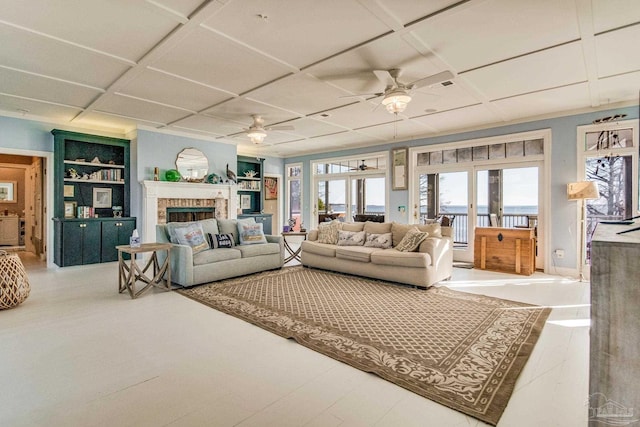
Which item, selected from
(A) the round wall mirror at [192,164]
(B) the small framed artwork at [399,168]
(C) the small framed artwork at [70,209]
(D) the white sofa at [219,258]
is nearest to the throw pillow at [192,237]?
(D) the white sofa at [219,258]

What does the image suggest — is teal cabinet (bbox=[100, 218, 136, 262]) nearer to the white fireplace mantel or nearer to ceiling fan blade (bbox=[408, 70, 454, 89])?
the white fireplace mantel

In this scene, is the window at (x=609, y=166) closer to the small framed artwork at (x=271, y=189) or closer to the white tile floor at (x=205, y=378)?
the white tile floor at (x=205, y=378)

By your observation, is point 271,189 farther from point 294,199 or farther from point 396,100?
point 396,100

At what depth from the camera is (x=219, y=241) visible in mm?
5148

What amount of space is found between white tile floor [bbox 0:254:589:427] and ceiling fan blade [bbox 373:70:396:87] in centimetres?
279

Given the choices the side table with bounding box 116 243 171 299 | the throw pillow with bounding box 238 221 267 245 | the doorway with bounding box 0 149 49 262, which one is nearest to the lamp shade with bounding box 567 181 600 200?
the throw pillow with bounding box 238 221 267 245

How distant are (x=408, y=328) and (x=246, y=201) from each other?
704 centimetres

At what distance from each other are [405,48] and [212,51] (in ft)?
6.24

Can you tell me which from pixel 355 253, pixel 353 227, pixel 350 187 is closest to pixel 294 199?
pixel 350 187

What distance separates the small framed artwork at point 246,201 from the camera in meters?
9.23

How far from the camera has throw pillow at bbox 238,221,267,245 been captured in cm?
549

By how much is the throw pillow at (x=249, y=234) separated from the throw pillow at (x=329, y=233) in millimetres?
1027

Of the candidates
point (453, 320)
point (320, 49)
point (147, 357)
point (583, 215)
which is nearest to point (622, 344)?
point (453, 320)

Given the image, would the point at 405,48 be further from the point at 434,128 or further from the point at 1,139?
the point at 1,139
